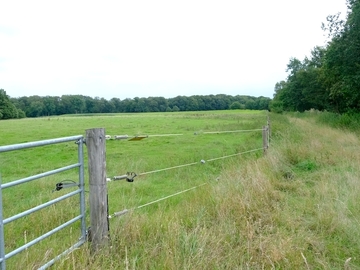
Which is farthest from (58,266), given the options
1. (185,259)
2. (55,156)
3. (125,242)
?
(55,156)

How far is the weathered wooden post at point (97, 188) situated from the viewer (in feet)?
11.2

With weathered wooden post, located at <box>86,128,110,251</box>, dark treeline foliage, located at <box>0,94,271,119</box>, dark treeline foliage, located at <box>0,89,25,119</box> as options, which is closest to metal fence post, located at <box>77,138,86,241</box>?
weathered wooden post, located at <box>86,128,110,251</box>

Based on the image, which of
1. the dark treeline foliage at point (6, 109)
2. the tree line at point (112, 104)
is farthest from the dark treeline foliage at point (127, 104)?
the dark treeline foliage at point (6, 109)

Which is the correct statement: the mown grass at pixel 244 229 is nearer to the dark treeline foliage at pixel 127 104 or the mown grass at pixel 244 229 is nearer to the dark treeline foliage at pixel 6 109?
the dark treeline foliage at pixel 6 109

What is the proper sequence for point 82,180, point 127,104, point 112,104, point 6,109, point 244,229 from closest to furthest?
Result: point 82,180, point 244,229, point 6,109, point 112,104, point 127,104

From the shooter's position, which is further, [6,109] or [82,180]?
[6,109]

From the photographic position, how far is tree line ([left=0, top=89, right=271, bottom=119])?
9325 cm

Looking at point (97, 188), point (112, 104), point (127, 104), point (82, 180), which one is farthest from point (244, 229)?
point (127, 104)

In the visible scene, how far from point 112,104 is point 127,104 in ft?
16.7

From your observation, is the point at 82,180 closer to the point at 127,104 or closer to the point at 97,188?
the point at 97,188

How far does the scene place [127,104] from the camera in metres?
109

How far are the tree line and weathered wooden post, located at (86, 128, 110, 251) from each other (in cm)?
8737

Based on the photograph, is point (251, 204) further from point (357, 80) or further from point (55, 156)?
point (357, 80)

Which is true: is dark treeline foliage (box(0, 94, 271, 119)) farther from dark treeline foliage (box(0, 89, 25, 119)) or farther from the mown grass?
the mown grass
